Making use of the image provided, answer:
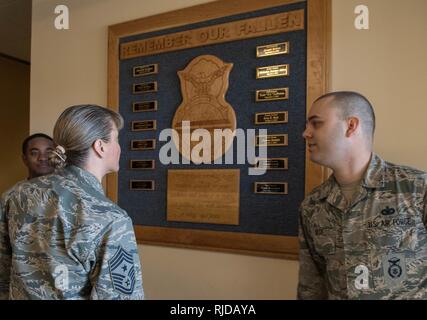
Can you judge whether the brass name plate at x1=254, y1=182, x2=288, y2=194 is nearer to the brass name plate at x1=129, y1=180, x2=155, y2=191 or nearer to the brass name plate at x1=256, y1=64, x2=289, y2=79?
the brass name plate at x1=256, y1=64, x2=289, y2=79

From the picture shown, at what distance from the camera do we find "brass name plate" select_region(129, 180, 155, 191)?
2.54 m

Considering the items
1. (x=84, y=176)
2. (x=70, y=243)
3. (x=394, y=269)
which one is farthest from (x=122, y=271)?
(x=394, y=269)

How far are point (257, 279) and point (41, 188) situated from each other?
1.30 metres

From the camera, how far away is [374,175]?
4.94ft

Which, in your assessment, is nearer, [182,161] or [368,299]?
[368,299]

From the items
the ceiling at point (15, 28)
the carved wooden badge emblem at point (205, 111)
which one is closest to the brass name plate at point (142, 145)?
the carved wooden badge emblem at point (205, 111)

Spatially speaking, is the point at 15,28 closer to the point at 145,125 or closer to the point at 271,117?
the point at 145,125

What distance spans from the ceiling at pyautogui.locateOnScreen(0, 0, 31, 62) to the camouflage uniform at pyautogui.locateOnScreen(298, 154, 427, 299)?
3542 millimetres

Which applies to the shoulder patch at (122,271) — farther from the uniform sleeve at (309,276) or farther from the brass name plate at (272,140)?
the brass name plate at (272,140)

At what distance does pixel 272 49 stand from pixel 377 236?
3.80 ft

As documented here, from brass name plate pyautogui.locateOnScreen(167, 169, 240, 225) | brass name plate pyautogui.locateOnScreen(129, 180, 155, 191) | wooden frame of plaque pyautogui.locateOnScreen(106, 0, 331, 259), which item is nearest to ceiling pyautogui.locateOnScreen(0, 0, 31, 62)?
wooden frame of plaque pyautogui.locateOnScreen(106, 0, 331, 259)

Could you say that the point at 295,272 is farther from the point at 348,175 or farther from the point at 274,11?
the point at 274,11

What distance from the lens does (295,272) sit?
6.63ft

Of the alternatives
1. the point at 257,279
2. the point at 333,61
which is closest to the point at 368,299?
the point at 257,279
